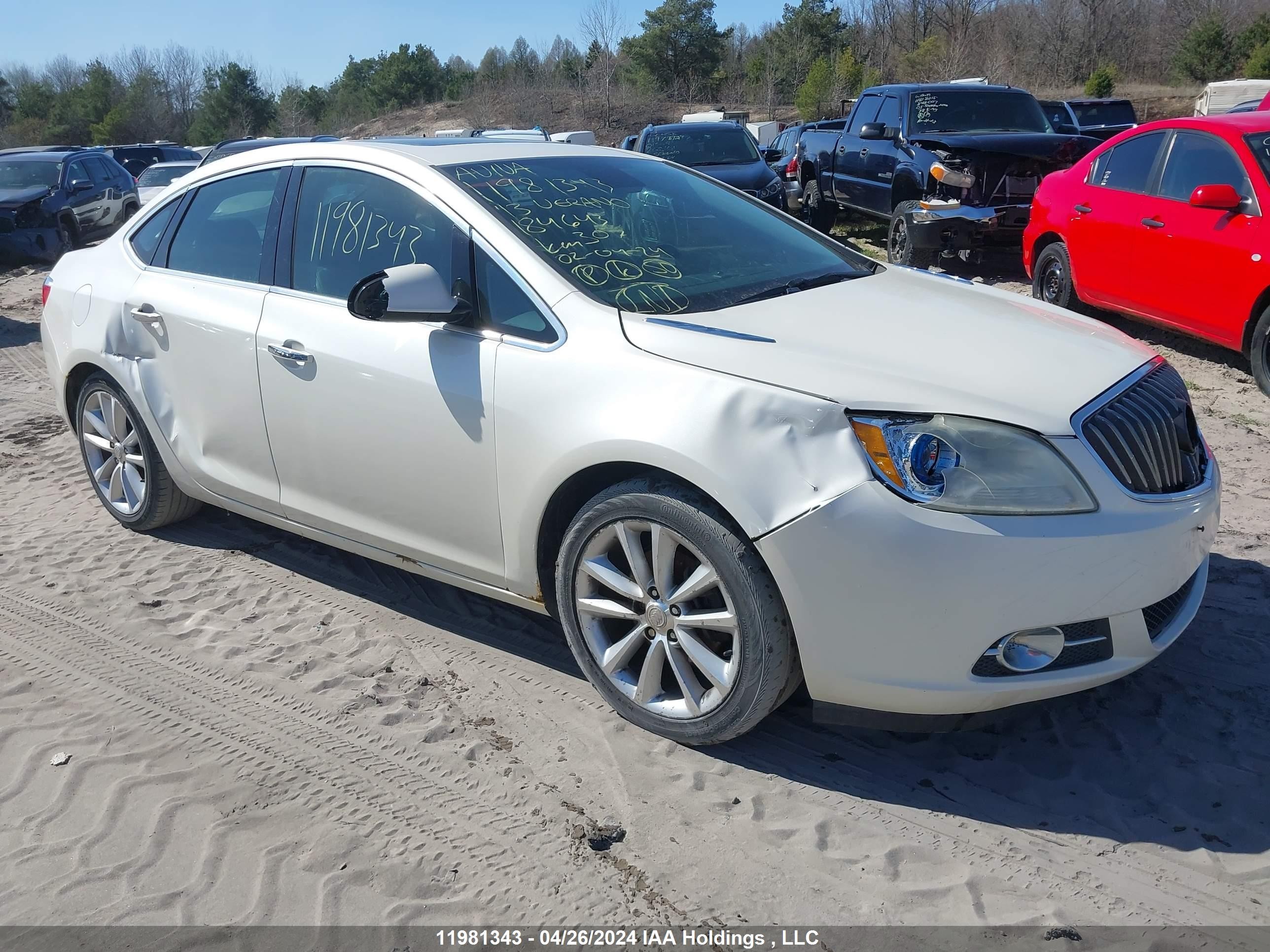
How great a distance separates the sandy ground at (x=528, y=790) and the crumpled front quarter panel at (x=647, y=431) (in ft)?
2.06

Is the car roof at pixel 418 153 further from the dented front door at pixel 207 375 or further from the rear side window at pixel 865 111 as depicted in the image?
the rear side window at pixel 865 111

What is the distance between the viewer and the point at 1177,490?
2885 millimetres

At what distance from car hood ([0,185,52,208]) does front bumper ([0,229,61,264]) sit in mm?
362

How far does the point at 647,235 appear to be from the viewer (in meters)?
3.58

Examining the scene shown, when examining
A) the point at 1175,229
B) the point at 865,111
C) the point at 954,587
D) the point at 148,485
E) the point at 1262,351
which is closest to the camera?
the point at 954,587

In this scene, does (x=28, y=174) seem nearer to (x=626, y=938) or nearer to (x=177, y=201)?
(x=177, y=201)

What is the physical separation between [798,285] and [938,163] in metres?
7.17

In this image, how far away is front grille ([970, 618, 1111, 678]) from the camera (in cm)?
265

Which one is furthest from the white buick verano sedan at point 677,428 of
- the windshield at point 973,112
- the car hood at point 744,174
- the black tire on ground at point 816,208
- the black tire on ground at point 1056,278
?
the black tire on ground at point 816,208

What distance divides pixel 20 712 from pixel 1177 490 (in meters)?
3.70

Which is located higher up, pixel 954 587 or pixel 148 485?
pixel 954 587

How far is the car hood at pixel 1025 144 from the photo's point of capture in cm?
948

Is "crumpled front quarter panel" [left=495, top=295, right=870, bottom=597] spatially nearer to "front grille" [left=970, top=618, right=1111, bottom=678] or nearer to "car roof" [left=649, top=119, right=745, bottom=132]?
"front grille" [left=970, top=618, right=1111, bottom=678]

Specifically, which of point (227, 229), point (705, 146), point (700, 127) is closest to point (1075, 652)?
point (227, 229)
